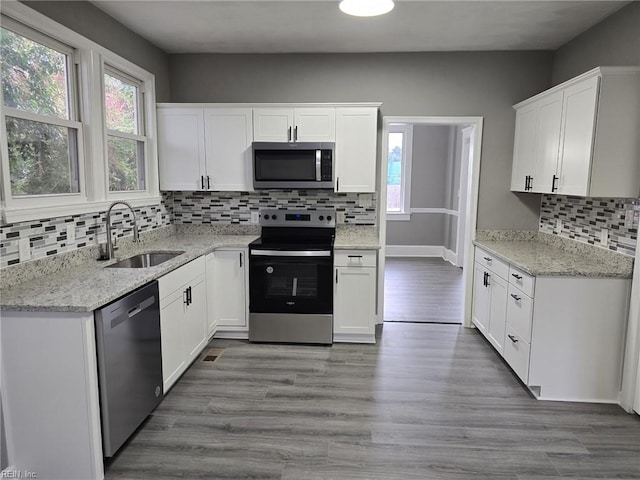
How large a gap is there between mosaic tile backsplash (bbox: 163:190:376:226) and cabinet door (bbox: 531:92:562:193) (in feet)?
4.75

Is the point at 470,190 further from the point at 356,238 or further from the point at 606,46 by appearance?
the point at 606,46

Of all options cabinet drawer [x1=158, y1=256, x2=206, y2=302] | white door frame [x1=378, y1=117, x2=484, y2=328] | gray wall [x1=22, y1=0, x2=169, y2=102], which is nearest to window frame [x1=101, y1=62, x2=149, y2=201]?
gray wall [x1=22, y1=0, x2=169, y2=102]

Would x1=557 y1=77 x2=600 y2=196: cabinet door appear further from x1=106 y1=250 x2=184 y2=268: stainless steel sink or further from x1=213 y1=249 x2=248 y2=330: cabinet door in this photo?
x1=106 y1=250 x2=184 y2=268: stainless steel sink

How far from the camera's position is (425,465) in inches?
83.8

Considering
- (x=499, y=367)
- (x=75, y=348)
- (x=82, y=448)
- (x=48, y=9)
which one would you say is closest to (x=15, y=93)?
(x=48, y=9)

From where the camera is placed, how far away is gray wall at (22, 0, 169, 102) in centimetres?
251

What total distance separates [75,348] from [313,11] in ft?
8.45

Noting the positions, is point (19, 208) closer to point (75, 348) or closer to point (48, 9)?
point (75, 348)

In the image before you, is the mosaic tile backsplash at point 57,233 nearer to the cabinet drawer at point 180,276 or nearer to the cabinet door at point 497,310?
the cabinet drawer at point 180,276

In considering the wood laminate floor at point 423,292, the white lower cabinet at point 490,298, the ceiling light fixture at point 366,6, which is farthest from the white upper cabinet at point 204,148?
the white lower cabinet at point 490,298

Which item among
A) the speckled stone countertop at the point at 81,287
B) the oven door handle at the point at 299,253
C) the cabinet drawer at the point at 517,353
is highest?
the speckled stone countertop at the point at 81,287

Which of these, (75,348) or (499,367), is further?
(499,367)

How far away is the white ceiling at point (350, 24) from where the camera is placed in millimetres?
2859

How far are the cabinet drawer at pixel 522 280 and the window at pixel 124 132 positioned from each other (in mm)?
3074
